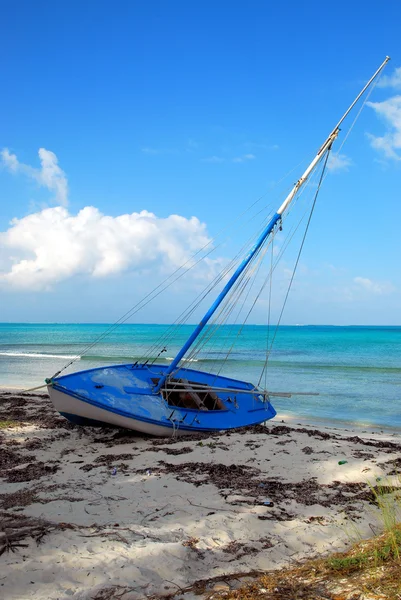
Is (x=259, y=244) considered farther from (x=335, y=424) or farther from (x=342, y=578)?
(x=342, y=578)

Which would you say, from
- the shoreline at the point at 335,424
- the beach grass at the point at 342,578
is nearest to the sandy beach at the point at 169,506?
the beach grass at the point at 342,578

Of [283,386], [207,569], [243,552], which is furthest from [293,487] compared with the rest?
[283,386]

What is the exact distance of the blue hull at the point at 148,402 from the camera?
10.4 m

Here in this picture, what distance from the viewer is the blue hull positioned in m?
10.4

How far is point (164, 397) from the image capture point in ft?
40.6

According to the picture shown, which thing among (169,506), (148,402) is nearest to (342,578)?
(169,506)

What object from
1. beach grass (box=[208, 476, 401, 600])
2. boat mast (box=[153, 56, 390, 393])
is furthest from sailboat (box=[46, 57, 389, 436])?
beach grass (box=[208, 476, 401, 600])

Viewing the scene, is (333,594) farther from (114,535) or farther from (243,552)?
(114,535)

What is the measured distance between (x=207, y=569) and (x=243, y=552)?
575 mm

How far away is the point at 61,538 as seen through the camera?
5.01 metres

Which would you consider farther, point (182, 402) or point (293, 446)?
point (182, 402)

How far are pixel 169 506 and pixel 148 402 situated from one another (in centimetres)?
495

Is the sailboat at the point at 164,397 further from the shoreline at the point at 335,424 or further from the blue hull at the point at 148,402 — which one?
the shoreline at the point at 335,424

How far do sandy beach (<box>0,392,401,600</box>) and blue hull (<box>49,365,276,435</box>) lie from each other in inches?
19.8
